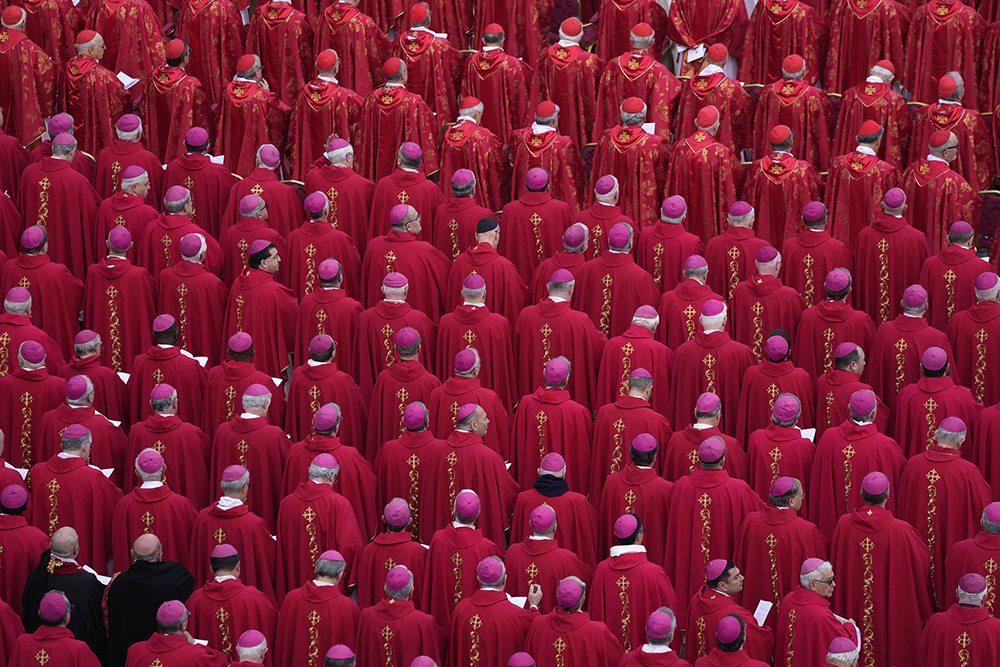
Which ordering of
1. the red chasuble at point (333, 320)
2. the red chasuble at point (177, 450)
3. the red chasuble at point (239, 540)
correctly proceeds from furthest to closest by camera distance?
the red chasuble at point (333, 320)
the red chasuble at point (177, 450)
the red chasuble at point (239, 540)

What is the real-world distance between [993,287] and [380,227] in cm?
411

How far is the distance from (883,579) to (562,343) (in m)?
2.56

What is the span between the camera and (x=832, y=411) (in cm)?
1013

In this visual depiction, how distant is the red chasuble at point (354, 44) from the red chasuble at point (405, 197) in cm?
159

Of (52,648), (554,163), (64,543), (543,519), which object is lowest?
(52,648)

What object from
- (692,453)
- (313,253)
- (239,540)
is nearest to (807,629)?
(692,453)

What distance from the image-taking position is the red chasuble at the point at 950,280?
10.9m

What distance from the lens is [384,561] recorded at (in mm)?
9414

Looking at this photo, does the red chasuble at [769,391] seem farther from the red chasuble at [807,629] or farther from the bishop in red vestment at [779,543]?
the red chasuble at [807,629]

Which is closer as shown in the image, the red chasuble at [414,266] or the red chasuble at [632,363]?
the red chasuble at [632,363]

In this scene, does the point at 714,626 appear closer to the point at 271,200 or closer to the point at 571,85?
the point at 271,200

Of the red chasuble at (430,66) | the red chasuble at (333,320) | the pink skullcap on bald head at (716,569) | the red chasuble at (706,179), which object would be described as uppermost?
the red chasuble at (430,66)

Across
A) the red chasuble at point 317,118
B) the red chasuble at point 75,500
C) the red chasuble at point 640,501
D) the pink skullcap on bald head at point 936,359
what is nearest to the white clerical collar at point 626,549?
the red chasuble at point 640,501

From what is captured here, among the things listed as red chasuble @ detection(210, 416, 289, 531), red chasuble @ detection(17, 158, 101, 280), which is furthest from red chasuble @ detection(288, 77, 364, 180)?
red chasuble @ detection(210, 416, 289, 531)
